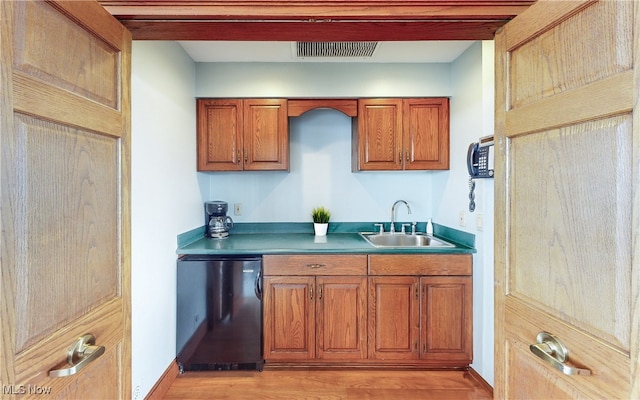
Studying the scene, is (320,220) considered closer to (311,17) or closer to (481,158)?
(481,158)

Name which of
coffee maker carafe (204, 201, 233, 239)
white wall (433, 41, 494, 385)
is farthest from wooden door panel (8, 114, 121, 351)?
white wall (433, 41, 494, 385)

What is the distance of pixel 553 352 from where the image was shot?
0.82 metres

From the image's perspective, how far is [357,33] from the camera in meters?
1.02

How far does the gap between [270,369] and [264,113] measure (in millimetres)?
2037

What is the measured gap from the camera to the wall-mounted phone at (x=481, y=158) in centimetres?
200

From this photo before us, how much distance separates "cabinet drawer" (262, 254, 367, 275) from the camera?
7.65ft

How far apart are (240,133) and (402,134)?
4.53 ft

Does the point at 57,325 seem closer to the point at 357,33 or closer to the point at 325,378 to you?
the point at 357,33

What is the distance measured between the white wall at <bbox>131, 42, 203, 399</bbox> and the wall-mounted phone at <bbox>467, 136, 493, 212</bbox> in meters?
2.05

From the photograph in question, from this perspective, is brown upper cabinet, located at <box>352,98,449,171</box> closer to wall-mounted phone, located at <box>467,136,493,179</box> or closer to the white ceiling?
the white ceiling

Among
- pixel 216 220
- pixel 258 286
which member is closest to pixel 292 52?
pixel 216 220

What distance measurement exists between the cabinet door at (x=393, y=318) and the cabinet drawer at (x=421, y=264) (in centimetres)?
7

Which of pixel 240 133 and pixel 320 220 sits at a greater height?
pixel 240 133

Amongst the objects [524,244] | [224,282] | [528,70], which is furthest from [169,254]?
[528,70]
